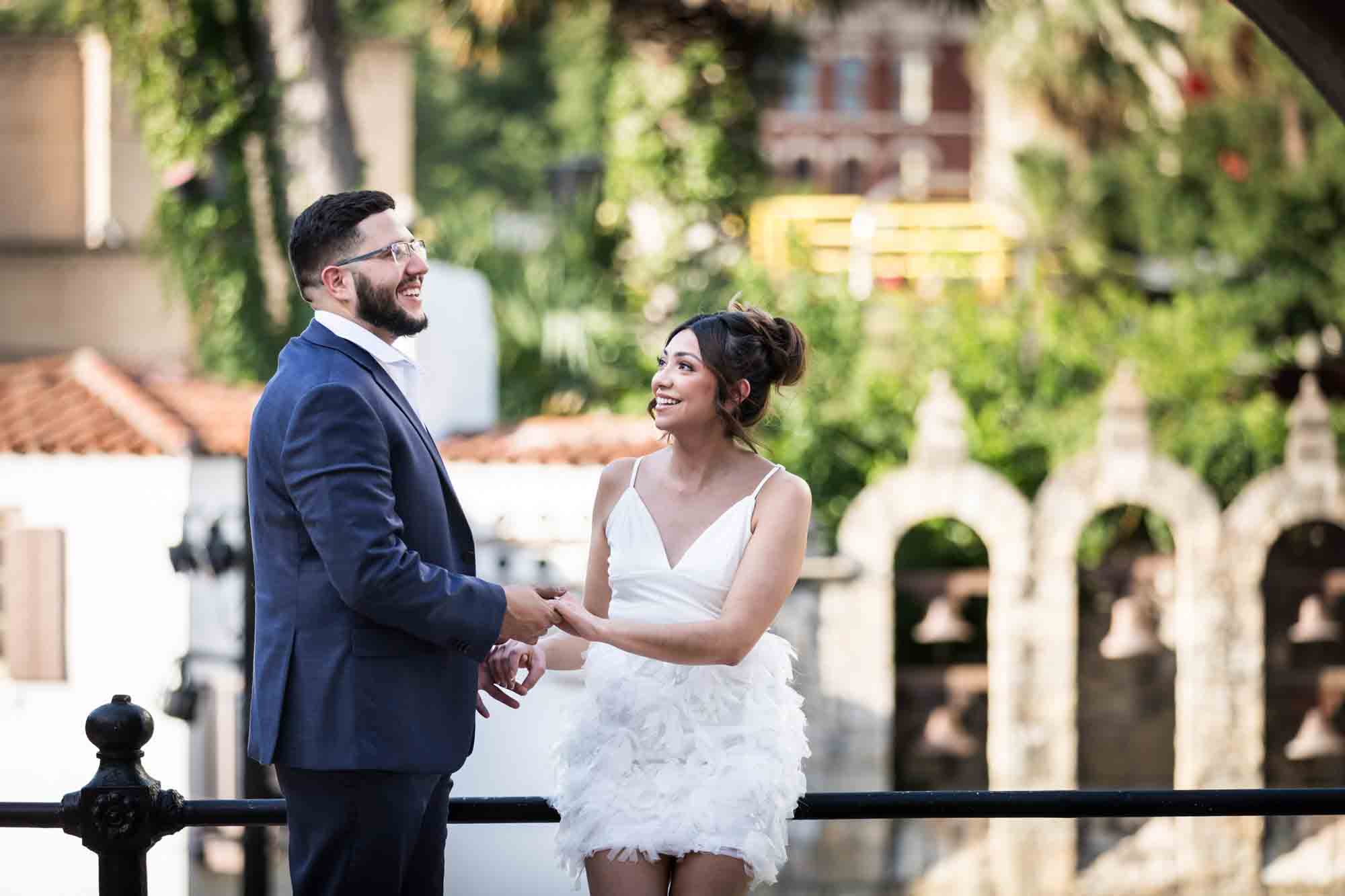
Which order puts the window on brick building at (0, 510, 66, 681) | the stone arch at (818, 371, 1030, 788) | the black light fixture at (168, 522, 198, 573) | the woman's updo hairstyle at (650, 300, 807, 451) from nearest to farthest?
the woman's updo hairstyle at (650, 300, 807, 451) < the black light fixture at (168, 522, 198, 573) < the window on brick building at (0, 510, 66, 681) < the stone arch at (818, 371, 1030, 788)

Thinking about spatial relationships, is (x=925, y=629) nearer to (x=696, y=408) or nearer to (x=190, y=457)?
(x=190, y=457)

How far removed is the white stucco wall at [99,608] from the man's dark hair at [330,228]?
30.9 feet

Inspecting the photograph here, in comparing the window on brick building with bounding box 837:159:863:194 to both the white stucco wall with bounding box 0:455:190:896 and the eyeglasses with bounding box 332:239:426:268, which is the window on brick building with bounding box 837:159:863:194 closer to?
the white stucco wall with bounding box 0:455:190:896

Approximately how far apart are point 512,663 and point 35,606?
9.95 meters

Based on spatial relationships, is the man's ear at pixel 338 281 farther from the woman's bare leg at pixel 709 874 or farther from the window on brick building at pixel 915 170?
the window on brick building at pixel 915 170

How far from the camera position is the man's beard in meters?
2.56

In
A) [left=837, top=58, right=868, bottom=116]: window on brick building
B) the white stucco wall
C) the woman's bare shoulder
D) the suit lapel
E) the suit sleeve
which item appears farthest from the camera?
[left=837, top=58, right=868, bottom=116]: window on brick building

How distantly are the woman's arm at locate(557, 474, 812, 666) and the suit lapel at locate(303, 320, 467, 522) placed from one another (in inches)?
10.1

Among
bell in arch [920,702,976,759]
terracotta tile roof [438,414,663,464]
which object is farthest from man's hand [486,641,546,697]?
bell in arch [920,702,976,759]

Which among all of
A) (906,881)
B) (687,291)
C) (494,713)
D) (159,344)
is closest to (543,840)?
(494,713)

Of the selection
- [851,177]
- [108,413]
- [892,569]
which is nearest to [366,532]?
[892,569]

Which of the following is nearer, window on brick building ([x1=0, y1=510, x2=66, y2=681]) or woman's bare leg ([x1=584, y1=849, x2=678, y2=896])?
woman's bare leg ([x1=584, y1=849, x2=678, y2=896])

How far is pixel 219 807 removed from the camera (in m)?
2.54

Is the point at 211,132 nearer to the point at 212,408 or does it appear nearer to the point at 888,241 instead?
the point at 212,408
